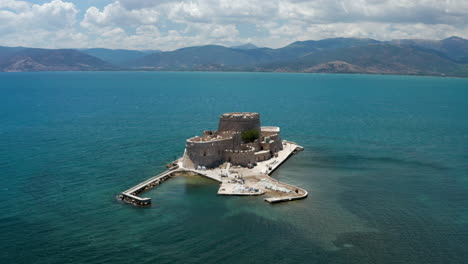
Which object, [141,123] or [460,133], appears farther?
[141,123]

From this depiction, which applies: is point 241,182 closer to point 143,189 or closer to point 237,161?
point 237,161

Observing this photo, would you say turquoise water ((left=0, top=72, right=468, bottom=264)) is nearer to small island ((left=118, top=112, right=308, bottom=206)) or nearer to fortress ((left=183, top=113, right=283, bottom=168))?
small island ((left=118, top=112, right=308, bottom=206))

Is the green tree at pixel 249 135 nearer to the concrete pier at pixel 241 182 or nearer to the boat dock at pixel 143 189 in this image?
the concrete pier at pixel 241 182

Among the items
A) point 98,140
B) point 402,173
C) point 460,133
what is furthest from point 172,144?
point 460,133

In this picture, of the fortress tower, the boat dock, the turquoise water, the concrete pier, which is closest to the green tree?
the fortress tower

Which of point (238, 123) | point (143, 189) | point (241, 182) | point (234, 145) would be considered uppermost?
point (238, 123)

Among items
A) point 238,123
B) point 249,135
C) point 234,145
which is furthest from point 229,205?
point 238,123

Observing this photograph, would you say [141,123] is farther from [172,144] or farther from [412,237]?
[412,237]
